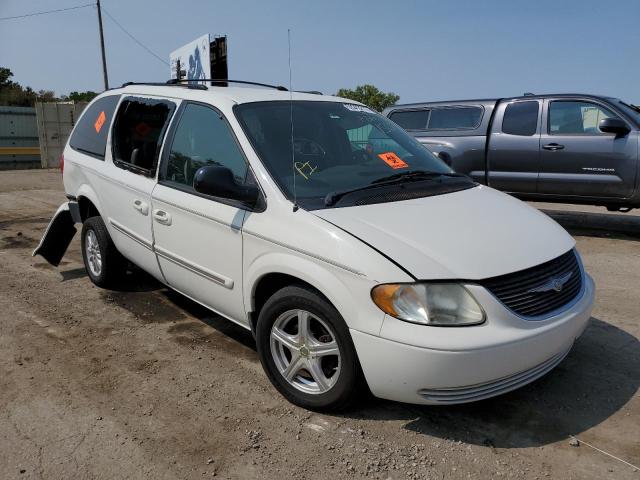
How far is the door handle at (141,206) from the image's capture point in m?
3.96

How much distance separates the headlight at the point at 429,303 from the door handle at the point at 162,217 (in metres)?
1.82

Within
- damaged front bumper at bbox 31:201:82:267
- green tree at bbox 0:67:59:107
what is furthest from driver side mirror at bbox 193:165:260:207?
green tree at bbox 0:67:59:107

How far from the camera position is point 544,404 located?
9.71ft

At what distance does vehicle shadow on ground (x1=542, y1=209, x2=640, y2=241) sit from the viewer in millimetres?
7602

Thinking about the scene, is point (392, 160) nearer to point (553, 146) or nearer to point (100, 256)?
point (100, 256)

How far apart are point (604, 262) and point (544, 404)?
364 cm

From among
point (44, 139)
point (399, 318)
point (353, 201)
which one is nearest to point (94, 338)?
point (353, 201)

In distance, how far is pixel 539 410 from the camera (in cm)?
290

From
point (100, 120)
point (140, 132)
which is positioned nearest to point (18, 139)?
point (100, 120)

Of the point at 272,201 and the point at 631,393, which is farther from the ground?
the point at 272,201

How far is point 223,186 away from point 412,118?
6801mm

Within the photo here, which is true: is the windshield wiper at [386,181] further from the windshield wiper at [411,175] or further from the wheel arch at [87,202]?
the wheel arch at [87,202]

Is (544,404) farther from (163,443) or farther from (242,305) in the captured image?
(163,443)

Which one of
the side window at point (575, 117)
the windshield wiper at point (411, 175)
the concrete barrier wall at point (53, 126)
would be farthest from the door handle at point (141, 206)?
the concrete barrier wall at point (53, 126)
